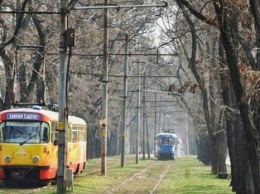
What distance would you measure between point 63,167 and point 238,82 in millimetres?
9521

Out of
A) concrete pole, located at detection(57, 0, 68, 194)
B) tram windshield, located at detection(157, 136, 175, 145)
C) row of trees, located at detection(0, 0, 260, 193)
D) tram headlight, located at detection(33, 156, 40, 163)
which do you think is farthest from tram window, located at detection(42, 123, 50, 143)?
tram windshield, located at detection(157, 136, 175, 145)

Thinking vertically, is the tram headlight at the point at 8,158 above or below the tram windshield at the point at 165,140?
below

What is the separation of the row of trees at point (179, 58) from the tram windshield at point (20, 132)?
9.90 feet

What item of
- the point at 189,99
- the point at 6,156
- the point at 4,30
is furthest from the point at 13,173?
the point at 189,99

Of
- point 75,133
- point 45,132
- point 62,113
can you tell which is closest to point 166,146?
point 75,133

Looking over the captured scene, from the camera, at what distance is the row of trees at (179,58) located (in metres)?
14.1

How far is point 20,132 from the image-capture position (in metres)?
25.8

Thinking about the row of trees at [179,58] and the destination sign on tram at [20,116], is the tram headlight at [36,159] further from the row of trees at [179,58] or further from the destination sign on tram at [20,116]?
the row of trees at [179,58]

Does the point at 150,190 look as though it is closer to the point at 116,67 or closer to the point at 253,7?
the point at 253,7

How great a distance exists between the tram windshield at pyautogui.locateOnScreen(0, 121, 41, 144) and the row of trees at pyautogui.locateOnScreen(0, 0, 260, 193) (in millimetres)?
3016

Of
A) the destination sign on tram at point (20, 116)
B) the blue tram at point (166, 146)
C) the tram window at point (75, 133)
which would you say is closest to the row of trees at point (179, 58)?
the tram window at point (75, 133)

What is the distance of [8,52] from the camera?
33.5m

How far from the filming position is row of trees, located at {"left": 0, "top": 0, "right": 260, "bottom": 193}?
14125 millimetres

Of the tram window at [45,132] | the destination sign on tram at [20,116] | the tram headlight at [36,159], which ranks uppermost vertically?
the destination sign on tram at [20,116]
